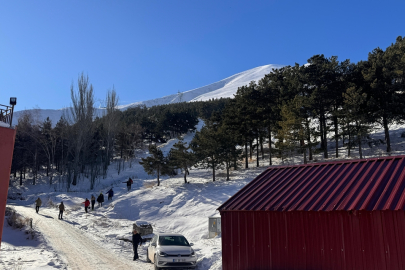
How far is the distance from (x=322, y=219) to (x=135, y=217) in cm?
2102

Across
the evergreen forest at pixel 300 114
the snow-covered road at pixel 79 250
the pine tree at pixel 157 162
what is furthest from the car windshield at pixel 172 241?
the pine tree at pixel 157 162

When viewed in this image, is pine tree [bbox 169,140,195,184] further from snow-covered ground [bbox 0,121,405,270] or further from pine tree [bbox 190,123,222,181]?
snow-covered ground [bbox 0,121,405,270]

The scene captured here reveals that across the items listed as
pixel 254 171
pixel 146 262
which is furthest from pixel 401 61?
pixel 146 262

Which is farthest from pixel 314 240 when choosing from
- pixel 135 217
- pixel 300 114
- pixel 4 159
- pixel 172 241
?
pixel 300 114

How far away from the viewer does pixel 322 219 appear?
895 cm

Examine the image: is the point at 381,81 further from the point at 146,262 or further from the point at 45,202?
the point at 45,202

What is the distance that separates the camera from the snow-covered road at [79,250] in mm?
12844

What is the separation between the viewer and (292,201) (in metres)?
10.1

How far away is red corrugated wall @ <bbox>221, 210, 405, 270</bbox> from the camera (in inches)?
300

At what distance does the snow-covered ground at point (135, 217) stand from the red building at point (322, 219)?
8.14 ft

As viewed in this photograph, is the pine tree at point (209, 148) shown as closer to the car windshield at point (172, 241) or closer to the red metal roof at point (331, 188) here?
the car windshield at point (172, 241)

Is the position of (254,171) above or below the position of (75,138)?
below

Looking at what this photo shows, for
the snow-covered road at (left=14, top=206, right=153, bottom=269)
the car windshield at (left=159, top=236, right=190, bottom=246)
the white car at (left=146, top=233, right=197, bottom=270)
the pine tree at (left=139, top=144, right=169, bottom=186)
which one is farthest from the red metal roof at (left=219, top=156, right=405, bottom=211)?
the pine tree at (left=139, top=144, right=169, bottom=186)

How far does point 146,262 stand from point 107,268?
81.3 inches
